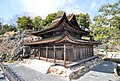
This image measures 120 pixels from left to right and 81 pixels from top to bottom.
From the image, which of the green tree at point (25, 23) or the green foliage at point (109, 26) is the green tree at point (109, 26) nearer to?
the green foliage at point (109, 26)

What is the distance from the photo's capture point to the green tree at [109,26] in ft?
26.9

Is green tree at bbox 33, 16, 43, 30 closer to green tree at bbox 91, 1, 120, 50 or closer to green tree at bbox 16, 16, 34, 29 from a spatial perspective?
green tree at bbox 16, 16, 34, 29

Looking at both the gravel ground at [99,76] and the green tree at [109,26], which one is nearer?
the green tree at [109,26]

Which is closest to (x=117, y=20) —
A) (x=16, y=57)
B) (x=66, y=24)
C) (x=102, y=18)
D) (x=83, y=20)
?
(x=102, y=18)

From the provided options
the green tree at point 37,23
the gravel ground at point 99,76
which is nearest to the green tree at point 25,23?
the green tree at point 37,23

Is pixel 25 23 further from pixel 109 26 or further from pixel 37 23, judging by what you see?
pixel 109 26

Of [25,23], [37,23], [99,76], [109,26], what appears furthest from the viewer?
[37,23]

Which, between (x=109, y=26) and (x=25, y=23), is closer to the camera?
(x=109, y=26)

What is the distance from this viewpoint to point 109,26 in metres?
8.90

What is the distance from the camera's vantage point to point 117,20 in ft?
27.5

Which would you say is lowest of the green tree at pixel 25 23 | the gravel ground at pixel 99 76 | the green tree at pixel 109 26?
the gravel ground at pixel 99 76

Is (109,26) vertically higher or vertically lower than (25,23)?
lower

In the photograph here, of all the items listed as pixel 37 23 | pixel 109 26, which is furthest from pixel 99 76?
pixel 37 23

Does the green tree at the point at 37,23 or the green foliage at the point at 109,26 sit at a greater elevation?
the green tree at the point at 37,23
